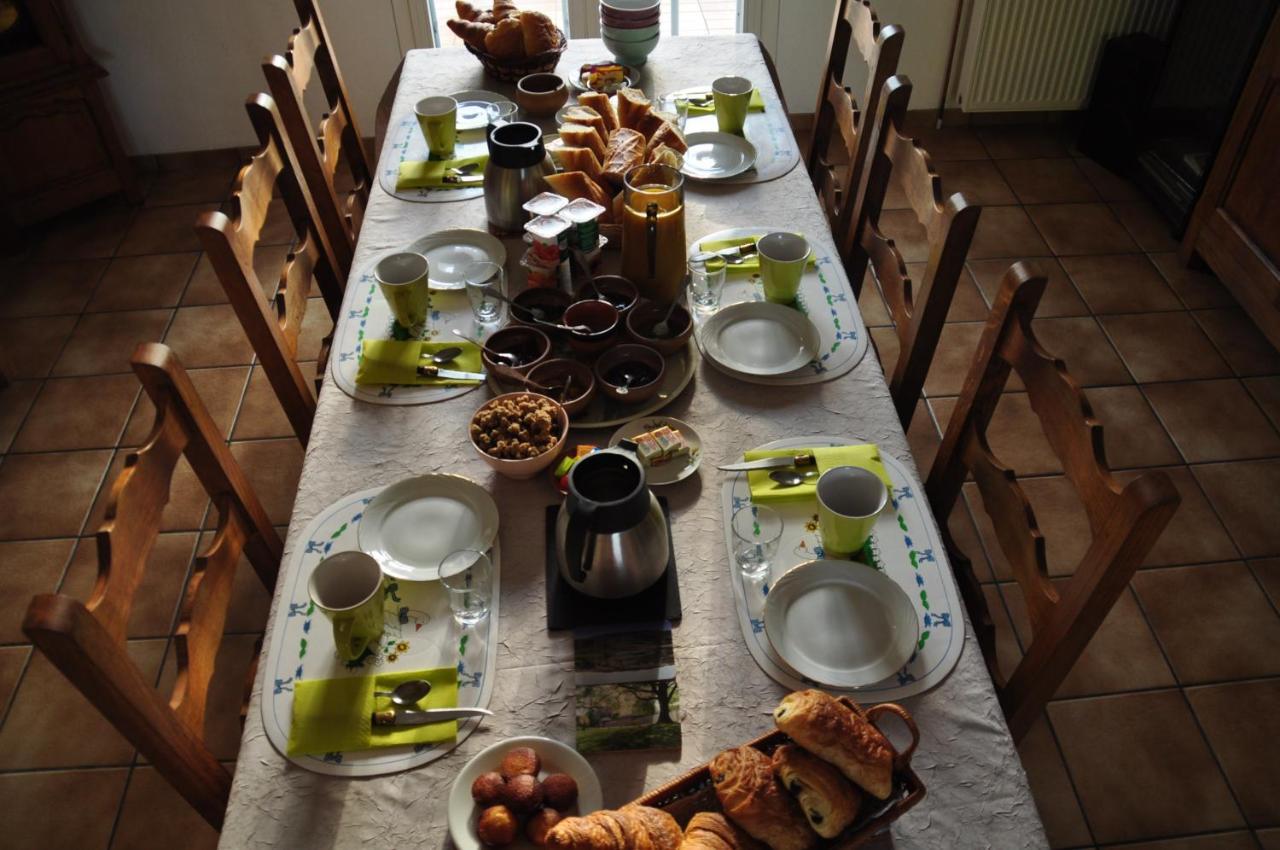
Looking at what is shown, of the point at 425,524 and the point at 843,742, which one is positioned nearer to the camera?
the point at 843,742

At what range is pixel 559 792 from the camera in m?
0.97

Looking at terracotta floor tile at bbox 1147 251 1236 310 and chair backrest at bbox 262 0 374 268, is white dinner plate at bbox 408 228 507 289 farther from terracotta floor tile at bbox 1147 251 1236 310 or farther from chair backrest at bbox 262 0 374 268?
terracotta floor tile at bbox 1147 251 1236 310

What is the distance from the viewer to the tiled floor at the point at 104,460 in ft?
5.98

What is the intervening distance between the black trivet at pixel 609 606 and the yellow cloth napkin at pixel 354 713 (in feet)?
0.47

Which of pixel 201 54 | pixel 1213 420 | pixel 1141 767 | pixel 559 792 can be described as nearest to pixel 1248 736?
pixel 1141 767

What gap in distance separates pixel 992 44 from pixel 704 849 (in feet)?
10.0

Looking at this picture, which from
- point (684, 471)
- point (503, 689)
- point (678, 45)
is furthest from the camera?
point (678, 45)

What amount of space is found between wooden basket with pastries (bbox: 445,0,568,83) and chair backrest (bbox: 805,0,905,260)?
1.97ft

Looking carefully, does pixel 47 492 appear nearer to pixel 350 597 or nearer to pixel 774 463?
pixel 350 597

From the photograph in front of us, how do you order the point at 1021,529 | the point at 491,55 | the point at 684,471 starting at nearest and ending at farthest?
the point at 1021,529, the point at 684,471, the point at 491,55

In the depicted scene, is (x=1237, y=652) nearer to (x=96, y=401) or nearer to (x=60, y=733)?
(x=60, y=733)

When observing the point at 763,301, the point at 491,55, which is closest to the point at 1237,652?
the point at 763,301

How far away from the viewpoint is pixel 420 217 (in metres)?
1.81

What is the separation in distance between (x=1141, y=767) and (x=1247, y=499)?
79 cm
